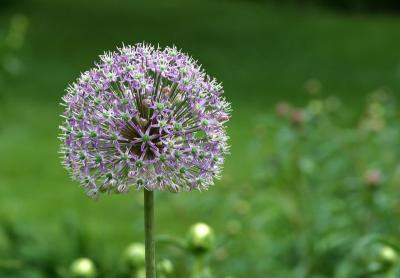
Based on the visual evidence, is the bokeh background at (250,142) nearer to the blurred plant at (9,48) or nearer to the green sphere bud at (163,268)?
the blurred plant at (9,48)

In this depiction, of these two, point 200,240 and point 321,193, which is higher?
point 321,193

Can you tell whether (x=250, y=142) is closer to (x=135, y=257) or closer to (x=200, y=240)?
(x=135, y=257)

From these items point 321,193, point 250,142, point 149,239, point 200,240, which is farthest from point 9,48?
point 149,239

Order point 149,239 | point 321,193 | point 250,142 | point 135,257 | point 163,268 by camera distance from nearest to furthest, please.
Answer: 1. point 149,239
2. point 163,268
3. point 135,257
4. point 321,193
5. point 250,142

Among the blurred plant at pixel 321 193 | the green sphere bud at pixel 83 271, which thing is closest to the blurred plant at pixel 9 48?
the blurred plant at pixel 321 193

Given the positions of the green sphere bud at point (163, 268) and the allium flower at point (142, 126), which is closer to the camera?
the allium flower at point (142, 126)

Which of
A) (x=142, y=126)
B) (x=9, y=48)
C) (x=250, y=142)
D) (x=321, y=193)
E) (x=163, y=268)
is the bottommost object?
(x=163, y=268)
